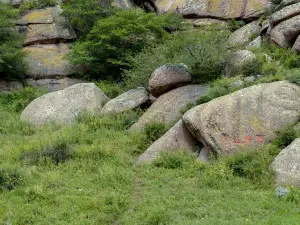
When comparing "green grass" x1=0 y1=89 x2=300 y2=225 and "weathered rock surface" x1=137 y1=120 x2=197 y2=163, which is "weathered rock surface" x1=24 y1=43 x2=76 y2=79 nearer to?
"green grass" x1=0 y1=89 x2=300 y2=225

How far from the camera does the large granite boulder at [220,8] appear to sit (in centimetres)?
2303

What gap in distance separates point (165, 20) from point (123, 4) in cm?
579

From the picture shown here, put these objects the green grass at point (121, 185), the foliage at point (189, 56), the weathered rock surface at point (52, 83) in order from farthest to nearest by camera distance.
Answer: the weathered rock surface at point (52, 83) < the foliage at point (189, 56) < the green grass at point (121, 185)

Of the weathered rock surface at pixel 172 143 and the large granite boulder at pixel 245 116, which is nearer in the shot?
the large granite boulder at pixel 245 116

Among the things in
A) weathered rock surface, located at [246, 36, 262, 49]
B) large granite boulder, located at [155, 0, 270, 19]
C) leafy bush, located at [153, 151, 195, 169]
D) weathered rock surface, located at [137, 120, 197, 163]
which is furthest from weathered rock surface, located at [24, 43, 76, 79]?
leafy bush, located at [153, 151, 195, 169]

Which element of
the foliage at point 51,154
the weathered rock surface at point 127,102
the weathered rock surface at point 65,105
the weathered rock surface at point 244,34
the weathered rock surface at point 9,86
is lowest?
the weathered rock surface at point 9,86

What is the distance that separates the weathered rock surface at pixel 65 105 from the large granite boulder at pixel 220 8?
8370 millimetres

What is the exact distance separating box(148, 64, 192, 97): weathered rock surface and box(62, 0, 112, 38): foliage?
8037 mm

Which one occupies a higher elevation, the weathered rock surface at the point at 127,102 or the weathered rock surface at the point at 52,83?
the weathered rock surface at the point at 127,102

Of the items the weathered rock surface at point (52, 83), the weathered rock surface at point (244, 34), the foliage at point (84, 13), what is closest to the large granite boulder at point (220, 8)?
the weathered rock surface at point (244, 34)

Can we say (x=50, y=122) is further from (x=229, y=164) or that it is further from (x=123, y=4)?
(x=123, y=4)

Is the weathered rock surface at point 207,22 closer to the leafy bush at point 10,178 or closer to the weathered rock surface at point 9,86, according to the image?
the weathered rock surface at point 9,86

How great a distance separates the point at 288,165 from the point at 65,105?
9716mm

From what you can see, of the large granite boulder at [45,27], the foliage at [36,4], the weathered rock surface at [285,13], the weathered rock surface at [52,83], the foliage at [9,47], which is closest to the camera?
the weathered rock surface at [285,13]
